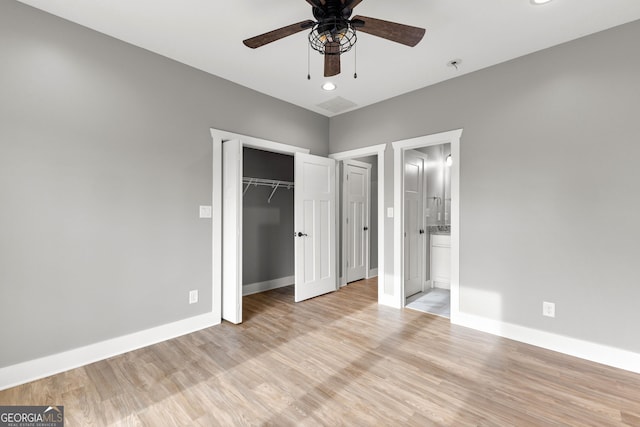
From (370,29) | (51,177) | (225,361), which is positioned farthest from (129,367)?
(370,29)

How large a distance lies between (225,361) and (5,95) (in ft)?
8.53

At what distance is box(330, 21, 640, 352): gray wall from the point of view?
2.38m

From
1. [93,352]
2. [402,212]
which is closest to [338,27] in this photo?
[402,212]

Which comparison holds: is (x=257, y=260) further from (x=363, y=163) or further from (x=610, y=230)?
(x=610, y=230)

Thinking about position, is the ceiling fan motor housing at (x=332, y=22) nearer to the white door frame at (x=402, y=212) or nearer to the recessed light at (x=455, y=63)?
the recessed light at (x=455, y=63)

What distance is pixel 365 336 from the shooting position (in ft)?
9.67

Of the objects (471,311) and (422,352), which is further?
(471,311)

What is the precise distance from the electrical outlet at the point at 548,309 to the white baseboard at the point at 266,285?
3237mm

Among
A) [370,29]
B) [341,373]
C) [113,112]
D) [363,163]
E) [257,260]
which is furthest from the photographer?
[363,163]

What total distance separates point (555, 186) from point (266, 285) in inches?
153

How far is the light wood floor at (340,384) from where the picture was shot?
1806mm

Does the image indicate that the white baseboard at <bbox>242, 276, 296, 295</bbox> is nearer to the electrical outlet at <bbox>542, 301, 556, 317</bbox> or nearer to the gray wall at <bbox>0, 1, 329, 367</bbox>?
the gray wall at <bbox>0, 1, 329, 367</bbox>

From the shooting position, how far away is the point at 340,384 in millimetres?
2129

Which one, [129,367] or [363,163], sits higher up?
[363,163]
